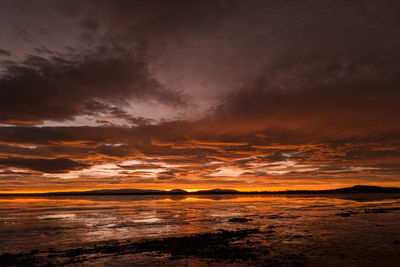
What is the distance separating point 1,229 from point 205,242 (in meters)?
29.9

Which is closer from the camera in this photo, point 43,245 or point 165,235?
point 43,245

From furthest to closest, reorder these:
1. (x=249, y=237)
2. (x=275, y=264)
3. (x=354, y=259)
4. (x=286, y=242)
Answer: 1. (x=249, y=237)
2. (x=286, y=242)
3. (x=354, y=259)
4. (x=275, y=264)

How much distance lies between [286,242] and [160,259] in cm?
1279

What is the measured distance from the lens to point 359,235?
2856cm

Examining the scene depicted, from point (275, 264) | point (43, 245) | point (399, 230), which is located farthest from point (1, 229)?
point (399, 230)

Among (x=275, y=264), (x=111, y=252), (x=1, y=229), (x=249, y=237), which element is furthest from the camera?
(x=1, y=229)

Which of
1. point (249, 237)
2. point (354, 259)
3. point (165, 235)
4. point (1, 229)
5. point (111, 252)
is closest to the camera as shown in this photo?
point (354, 259)

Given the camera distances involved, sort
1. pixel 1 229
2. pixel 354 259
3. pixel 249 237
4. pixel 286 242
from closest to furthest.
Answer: pixel 354 259, pixel 286 242, pixel 249 237, pixel 1 229

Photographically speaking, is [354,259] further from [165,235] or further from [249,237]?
[165,235]

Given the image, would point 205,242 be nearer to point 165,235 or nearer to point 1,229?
point 165,235

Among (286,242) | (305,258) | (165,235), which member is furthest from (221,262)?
(165,235)

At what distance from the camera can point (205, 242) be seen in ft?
83.3

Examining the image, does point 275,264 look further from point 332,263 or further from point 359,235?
point 359,235

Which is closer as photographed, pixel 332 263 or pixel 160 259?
pixel 332 263
